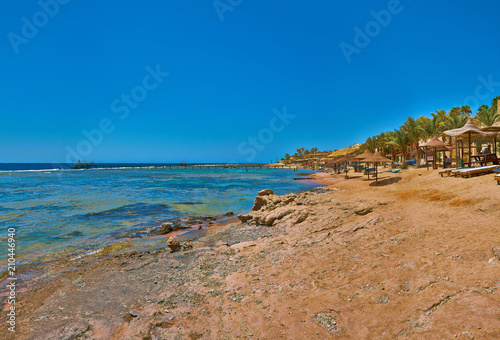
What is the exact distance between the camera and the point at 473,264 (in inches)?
194

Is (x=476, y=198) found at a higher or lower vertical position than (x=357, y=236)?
higher

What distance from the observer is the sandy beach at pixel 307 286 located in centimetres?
414

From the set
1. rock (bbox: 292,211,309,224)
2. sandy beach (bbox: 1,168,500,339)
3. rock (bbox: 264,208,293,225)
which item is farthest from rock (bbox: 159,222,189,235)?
rock (bbox: 292,211,309,224)

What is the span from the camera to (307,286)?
576 centimetres

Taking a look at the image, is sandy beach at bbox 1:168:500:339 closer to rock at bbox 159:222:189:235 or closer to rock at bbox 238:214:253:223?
rock at bbox 159:222:189:235

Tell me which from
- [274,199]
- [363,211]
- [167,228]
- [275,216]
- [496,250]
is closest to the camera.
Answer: [496,250]

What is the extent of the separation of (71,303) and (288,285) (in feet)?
17.6

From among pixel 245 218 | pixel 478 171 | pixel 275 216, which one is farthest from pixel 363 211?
pixel 478 171

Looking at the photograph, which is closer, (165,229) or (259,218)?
(259,218)

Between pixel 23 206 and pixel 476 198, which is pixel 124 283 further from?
pixel 23 206

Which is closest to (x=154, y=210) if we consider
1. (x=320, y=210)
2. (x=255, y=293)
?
(x=320, y=210)

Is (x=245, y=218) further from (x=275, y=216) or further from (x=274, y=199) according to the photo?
(x=274, y=199)

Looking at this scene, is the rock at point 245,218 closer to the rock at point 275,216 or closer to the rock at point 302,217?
the rock at point 275,216

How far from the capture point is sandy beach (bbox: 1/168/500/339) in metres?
4.14
